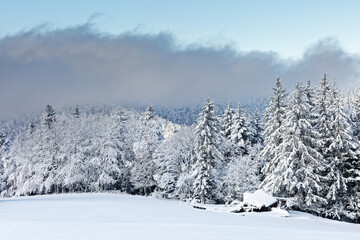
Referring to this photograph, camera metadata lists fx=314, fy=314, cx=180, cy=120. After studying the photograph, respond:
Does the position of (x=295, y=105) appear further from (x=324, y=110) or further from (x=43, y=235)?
(x=43, y=235)

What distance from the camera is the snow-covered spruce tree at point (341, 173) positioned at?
3103 cm

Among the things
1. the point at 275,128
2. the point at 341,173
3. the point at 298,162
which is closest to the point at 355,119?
the point at 341,173

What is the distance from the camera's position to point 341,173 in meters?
31.8

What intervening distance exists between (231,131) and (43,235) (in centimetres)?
4295

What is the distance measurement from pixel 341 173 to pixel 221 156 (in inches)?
545

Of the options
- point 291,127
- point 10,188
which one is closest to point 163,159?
point 291,127

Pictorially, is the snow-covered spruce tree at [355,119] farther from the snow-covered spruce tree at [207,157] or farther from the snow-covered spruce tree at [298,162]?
the snow-covered spruce tree at [207,157]

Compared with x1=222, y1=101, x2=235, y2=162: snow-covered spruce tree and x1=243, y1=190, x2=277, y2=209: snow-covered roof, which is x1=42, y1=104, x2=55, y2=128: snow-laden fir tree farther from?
x1=243, y1=190, x2=277, y2=209: snow-covered roof

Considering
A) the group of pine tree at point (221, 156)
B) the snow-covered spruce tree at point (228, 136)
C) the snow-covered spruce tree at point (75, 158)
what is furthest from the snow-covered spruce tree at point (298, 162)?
the snow-covered spruce tree at point (75, 158)

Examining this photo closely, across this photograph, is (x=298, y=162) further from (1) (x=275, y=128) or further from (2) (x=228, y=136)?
(2) (x=228, y=136)

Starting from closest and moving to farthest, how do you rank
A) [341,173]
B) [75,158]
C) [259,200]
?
[259,200]
[341,173]
[75,158]

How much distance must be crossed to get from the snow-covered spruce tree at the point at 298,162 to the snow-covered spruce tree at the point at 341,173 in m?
1.37

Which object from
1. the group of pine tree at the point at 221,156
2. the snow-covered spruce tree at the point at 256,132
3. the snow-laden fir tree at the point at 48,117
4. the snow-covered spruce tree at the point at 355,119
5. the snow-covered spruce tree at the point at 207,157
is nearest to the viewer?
the group of pine tree at the point at 221,156

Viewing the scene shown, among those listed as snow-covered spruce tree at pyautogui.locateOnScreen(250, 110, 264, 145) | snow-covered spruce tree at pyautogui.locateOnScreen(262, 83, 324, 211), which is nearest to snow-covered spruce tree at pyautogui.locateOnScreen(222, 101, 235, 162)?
snow-covered spruce tree at pyautogui.locateOnScreen(250, 110, 264, 145)
